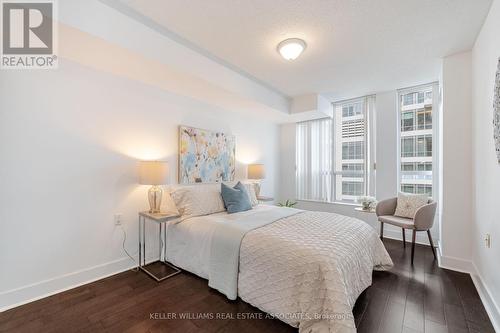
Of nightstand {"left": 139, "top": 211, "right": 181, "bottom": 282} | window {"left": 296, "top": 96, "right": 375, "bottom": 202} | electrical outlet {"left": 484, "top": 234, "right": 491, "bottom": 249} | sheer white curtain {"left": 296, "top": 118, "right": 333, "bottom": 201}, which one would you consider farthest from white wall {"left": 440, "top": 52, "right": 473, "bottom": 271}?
nightstand {"left": 139, "top": 211, "right": 181, "bottom": 282}

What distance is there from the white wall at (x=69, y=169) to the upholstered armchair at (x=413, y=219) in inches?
130

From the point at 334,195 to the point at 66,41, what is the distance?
14.9ft

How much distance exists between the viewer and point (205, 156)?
136 inches

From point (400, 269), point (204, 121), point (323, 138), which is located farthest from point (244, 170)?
point (400, 269)

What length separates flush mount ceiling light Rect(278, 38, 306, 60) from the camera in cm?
225

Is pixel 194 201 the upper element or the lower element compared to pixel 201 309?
upper

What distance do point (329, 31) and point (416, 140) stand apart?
2.67 metres

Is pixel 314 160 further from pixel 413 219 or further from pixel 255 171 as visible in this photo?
pixel 413 219

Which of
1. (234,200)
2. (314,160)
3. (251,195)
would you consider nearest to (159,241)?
(234,200)

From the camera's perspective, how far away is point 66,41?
1838mm

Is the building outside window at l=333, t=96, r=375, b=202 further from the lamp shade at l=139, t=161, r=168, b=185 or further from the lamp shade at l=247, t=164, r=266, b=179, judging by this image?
the lamp shade at l=139, t=161, r=168, b=185

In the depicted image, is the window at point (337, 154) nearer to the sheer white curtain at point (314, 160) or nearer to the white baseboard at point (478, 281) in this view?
the sheer white curtain at point (314, 160)

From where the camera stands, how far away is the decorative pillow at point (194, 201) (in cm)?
271

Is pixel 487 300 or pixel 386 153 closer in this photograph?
pixel 487 300
